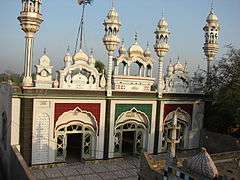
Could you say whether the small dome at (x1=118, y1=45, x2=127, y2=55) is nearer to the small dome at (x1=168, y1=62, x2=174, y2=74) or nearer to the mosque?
the mosque

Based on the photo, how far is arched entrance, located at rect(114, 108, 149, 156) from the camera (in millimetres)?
16703

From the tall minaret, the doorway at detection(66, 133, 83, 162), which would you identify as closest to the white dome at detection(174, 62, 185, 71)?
the doorway at detection(66, 133, 83, 162)

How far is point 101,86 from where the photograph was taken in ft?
52.1

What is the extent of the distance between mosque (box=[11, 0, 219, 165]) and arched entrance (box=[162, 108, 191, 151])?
54 millimetres

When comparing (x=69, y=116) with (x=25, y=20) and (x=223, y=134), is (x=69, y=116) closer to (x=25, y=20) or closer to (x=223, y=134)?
(x=25, y=20)

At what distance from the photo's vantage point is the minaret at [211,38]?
20.6m

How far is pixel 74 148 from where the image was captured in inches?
698

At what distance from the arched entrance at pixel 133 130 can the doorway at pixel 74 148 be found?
182 cm

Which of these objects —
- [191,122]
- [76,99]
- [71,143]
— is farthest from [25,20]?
[191,122]

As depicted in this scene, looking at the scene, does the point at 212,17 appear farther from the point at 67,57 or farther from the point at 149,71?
the point at 67,57

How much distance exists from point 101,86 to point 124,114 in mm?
1899

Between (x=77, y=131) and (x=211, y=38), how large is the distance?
1052 cm

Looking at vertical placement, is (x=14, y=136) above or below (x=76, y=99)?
below

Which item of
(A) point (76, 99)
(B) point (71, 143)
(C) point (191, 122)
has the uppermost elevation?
(A) point (76, 99)
